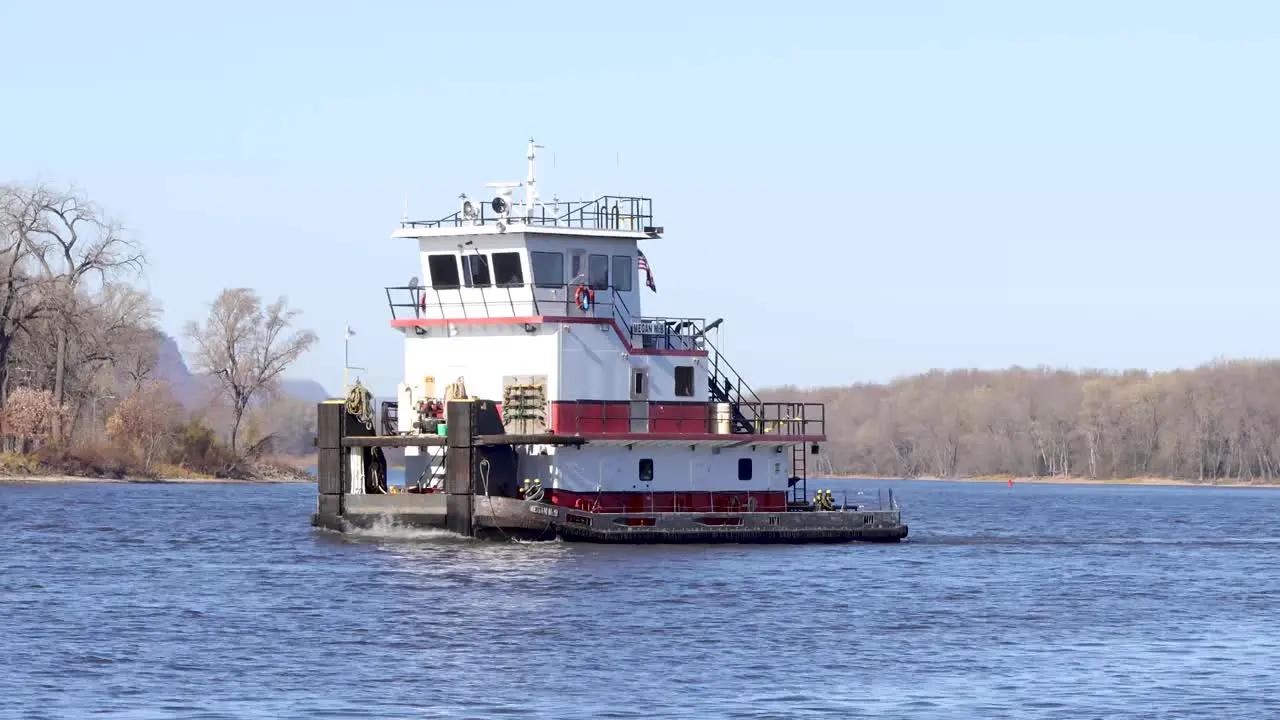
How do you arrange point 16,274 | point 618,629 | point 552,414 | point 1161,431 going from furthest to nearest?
point 1161,431 < point 16,274 < point 552,414 < point 618,629

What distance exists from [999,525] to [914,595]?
36.9 m

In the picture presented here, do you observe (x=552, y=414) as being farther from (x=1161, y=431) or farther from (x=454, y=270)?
(x=1161, y=431)

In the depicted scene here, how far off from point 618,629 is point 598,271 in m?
16.7

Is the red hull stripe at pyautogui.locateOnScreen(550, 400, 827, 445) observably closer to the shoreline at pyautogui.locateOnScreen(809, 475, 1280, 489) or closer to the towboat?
the towboat

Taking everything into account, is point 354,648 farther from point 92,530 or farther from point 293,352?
point 293,352

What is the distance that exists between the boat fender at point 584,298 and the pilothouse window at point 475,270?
7.55ft

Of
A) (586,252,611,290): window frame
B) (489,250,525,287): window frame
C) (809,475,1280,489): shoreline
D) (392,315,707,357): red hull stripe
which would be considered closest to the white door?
(392,315,707,357): red hull stripe

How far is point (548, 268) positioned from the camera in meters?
49.3

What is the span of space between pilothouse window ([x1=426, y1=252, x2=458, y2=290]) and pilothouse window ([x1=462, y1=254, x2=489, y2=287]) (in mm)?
302

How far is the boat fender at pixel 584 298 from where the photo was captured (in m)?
48.8

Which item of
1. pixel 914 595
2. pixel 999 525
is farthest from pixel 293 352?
pixel 914 595

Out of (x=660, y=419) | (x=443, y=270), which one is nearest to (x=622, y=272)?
(x=660, y=419)

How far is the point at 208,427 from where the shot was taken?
11994 cm

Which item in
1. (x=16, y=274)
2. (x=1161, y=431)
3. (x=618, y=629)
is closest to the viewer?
(x=618, y=629)
